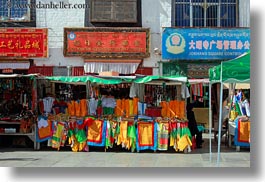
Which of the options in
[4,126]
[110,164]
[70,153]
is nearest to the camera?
[110,164]

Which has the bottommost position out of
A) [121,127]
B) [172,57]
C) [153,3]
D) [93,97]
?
[121,127]

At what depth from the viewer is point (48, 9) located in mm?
14297

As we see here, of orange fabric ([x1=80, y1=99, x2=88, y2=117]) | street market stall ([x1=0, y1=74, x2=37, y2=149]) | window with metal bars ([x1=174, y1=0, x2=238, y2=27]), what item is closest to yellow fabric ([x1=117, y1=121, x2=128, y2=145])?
orange fabric ([x1=80, y1=99, x2=88, y2=117])

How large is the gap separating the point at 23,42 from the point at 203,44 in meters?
6.20

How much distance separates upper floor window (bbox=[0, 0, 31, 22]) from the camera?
1431 centimetres

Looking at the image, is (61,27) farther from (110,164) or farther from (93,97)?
(110,164)

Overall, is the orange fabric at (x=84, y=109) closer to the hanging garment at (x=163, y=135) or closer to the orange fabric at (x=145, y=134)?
the orange fabric at (x=145, y=134)

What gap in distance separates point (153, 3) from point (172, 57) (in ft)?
6.74

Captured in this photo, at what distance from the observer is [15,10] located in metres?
14.4

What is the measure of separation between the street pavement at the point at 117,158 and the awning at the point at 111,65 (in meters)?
4.27

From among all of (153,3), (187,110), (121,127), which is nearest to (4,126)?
(121,127)

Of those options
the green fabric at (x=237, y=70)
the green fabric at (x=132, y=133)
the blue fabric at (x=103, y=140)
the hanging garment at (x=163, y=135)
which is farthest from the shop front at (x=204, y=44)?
the green fabric at (x=237, y=70)

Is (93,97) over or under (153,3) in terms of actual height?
under

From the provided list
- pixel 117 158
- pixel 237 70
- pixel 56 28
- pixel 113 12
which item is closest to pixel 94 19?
pixel 113 12
